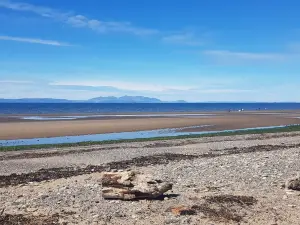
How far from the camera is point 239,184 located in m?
15.1

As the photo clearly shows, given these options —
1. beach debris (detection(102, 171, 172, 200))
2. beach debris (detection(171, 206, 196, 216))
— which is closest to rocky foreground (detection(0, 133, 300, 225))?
beach debris (detection(171, 206, 196, 216))

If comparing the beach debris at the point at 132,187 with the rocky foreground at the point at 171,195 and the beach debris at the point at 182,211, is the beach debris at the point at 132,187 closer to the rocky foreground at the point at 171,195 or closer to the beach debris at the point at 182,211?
the rocky foreground at the point at 171,195

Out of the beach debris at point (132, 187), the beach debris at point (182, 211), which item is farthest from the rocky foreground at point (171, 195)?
the beach debris at point (132, 187)

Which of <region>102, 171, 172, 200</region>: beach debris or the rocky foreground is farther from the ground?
<region>102, 171, 172, 200</region>: beach debris

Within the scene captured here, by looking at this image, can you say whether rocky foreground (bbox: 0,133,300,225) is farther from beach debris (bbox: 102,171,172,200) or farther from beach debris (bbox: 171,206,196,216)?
beach debris (bbox: 102,171,172,200)

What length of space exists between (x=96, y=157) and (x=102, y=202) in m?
14.1

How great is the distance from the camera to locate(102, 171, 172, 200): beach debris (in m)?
12.5

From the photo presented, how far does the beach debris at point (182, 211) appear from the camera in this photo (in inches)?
447

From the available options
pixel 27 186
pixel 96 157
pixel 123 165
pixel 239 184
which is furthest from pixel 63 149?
pixel 239 184

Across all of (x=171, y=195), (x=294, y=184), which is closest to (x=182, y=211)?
(x=171, y=195)

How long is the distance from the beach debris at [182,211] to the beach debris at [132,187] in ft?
3.56

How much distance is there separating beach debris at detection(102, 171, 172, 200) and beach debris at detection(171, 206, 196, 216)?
3.56ft

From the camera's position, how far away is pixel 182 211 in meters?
11.5

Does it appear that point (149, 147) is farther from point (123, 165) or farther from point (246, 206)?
point (246, 206)
